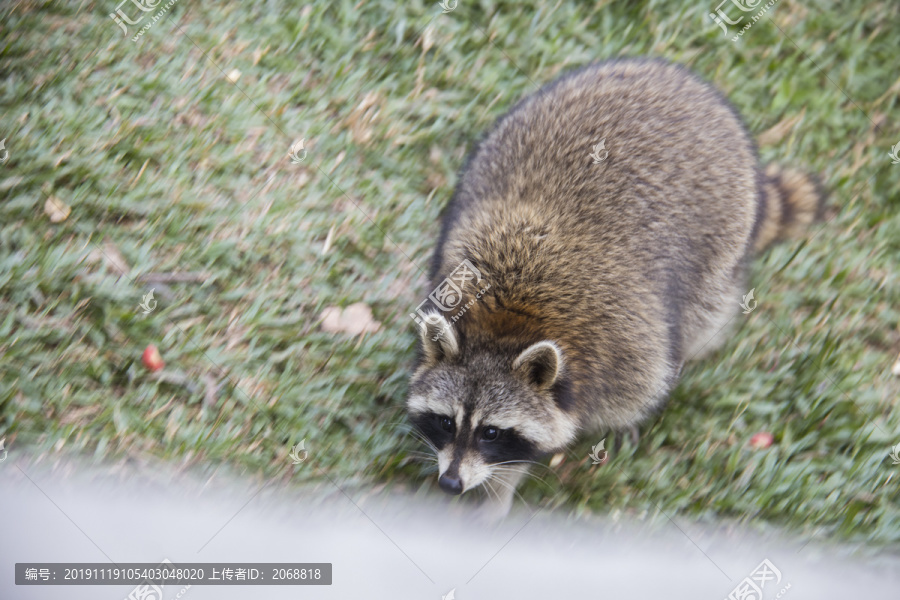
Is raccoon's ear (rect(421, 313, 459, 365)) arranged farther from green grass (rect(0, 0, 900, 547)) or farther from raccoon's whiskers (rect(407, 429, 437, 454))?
green grass (rect(0, 0, 900, 547))

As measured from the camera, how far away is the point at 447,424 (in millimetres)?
3211

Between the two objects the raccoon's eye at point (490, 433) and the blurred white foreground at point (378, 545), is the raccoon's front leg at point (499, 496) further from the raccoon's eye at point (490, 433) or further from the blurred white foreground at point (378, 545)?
the raccoon's eye at point (490, 433)

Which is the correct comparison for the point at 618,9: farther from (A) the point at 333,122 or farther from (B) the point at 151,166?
(B) the point at 151,166

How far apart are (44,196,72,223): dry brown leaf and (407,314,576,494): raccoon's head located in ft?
7.66

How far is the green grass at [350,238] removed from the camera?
3.58 m

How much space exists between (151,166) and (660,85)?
117 inches

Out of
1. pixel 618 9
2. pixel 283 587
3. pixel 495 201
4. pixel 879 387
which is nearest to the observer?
pixel 283 587

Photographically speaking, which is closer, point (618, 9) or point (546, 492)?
point (546, 492)

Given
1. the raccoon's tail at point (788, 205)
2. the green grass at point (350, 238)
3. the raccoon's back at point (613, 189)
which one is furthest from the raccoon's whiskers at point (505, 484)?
the raccoon's tail at point (788, 205)

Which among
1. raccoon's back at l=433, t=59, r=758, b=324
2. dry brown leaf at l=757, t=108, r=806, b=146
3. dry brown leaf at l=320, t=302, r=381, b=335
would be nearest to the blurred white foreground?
dry brown leaf at l=320, t=302, r=381, b=335

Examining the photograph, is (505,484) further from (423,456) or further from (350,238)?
(350,238)

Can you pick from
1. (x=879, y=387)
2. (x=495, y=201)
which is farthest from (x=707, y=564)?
(x=495, y=201)

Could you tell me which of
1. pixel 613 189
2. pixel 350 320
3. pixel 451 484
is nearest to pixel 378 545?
pixel 451 484

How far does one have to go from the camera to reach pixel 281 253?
4.11 m
